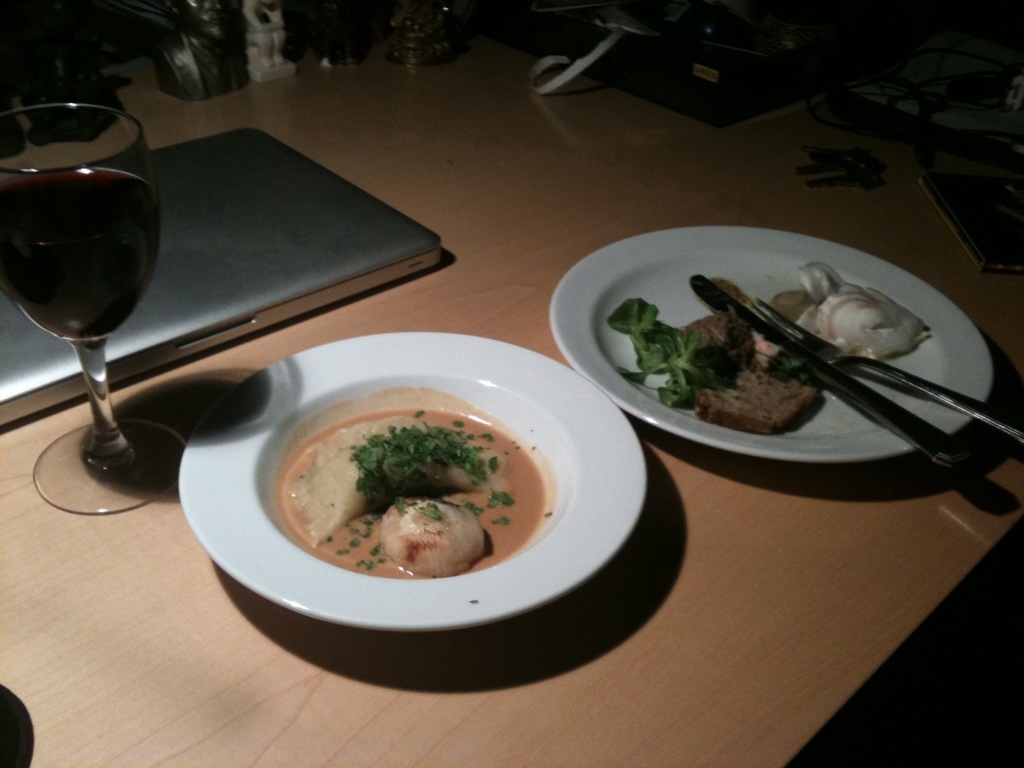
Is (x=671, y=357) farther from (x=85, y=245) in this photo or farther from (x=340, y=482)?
(x=85, y=245)

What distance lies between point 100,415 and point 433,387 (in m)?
0.25

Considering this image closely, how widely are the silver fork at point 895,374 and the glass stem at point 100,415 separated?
0.58m

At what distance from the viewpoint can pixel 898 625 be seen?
56cm

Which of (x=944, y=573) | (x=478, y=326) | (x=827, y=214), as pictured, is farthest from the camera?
(x=827, y=214)

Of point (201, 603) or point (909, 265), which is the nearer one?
point (201, 603)

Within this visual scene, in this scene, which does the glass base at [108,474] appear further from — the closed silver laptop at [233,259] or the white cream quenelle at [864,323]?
the white cream quenelle at [864,323]

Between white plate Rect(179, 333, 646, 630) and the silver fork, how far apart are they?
0.86 ft

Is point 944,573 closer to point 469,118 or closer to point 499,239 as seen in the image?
point 499,239

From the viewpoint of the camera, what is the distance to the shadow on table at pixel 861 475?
0.67 m

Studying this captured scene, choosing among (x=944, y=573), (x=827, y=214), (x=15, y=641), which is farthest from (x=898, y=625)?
(x=827, y=214)

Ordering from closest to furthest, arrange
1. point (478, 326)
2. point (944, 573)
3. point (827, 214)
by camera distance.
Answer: point (944, 573), point (478, 326), point (827, 214)

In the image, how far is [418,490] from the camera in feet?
1.92

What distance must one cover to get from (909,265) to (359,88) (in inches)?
35.4

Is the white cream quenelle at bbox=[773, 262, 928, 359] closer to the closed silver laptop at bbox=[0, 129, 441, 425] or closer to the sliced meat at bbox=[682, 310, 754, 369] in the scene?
the sliced meat at bbox=[682, 310, 754, 369]
